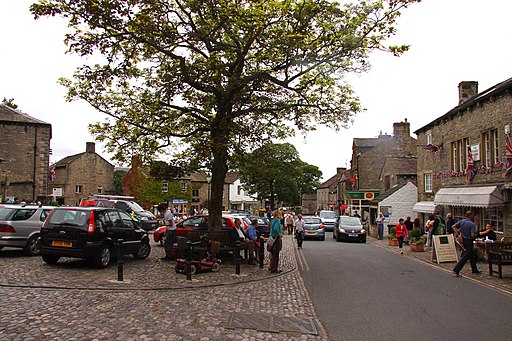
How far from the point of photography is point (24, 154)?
124 feet

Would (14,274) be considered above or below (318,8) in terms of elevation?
below

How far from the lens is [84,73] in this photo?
1257 centimetres

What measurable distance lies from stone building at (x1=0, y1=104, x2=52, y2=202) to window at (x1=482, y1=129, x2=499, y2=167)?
33.6 m

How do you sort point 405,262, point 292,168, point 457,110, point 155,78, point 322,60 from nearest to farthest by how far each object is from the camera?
point 322,60 < point 155,78 < point 405,262 < point 457,110 < point 292,168

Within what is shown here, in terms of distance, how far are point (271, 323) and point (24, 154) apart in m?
37.0

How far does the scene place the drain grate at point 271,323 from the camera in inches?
268

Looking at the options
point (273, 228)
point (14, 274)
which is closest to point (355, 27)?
point (273, 228)

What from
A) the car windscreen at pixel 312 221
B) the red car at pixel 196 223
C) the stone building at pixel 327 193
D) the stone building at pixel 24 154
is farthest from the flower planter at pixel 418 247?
the stone building at pixel 327 193

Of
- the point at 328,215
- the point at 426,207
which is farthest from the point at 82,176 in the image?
the point at 426,207

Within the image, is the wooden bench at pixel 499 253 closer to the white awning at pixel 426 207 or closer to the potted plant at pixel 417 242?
the potted plant at pixel 417 242

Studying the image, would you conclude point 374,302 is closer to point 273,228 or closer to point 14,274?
point 273,228

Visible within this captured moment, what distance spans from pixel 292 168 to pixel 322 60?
5940 centimetres

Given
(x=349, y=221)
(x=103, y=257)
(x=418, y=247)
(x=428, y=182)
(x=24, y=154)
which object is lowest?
(x=418, y=247)

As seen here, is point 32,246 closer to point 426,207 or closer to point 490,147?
point 490,147
